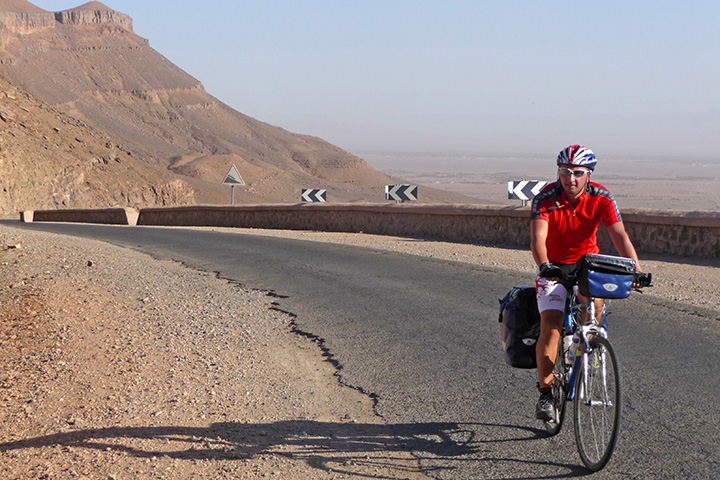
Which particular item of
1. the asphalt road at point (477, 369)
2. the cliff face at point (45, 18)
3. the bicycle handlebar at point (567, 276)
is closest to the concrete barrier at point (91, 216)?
the asphalt road at point (477, 369)

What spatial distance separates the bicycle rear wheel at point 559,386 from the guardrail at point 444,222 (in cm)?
1083

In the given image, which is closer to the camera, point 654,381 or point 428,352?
point 654,381

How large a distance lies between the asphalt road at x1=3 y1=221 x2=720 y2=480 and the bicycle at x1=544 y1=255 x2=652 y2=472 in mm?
202

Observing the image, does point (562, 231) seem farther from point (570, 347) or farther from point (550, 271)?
point (570, 347)

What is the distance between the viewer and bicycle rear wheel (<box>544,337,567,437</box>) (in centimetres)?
494

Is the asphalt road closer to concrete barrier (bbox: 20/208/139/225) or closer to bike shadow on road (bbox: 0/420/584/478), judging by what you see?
bike shadow on road (bbox: 0/420/584/478)

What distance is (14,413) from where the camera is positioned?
589cm

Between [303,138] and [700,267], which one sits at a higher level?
[303,138]

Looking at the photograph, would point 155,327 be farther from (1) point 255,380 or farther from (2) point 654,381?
(2) point 654,381

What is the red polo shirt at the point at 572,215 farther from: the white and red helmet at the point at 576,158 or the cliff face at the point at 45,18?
the cliff face at the point at 45,18

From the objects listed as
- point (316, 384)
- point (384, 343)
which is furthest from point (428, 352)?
point (316, 384)

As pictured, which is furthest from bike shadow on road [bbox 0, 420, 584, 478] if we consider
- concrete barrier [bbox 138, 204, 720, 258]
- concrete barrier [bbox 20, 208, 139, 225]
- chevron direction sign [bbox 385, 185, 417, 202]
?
concrete barrier [bbox 20, 208, 139, 225]

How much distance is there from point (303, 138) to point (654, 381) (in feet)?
493

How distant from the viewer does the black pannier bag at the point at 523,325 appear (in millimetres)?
5230
